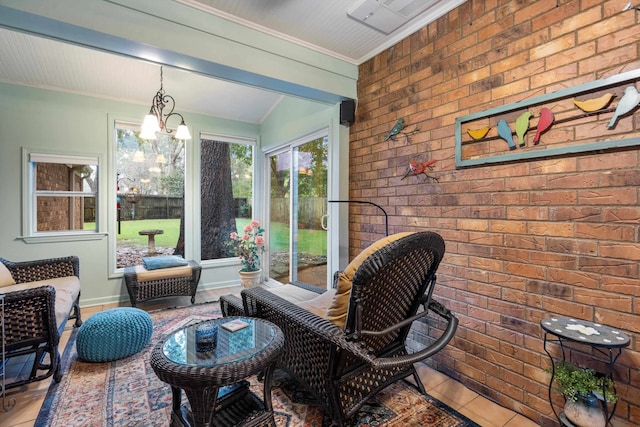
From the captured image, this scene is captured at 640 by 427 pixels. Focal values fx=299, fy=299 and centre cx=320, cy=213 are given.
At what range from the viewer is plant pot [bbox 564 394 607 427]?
1398mm

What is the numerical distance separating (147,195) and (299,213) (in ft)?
7.13

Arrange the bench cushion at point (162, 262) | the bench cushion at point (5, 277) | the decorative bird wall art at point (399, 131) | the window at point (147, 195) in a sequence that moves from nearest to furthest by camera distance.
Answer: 1. the decorative bird wall art at point (399, 131)
2. the bench cushion at point (5, 277)
3. the bench cushion at point (162, 262)
4. the window at point (147, 195)

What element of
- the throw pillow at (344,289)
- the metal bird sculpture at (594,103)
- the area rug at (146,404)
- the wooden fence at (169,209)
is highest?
the metal bird sculpture at (594,103)

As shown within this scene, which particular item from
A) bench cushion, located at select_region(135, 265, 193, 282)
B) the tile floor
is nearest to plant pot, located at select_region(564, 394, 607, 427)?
the tile floor

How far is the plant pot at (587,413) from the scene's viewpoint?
4.59ft

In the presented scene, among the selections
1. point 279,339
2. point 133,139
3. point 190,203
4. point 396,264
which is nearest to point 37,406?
point 279,339

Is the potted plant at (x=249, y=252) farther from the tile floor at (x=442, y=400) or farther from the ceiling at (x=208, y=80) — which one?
the tile floor at (x=442, y=400)

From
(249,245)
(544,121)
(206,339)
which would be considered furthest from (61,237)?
(544,121)

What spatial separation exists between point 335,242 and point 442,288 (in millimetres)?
1201

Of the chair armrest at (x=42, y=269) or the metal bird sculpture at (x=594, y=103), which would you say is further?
the chair armrest at (x=42, y=269)

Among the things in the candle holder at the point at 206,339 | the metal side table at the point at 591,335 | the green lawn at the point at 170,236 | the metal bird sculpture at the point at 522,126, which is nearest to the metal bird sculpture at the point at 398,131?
the metal bird sculpture at the point at 522,126

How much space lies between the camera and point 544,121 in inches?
68.4

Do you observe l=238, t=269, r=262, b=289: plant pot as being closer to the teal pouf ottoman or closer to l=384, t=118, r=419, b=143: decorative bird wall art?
the teal pouf ottoman

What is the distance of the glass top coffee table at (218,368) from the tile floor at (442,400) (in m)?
1.12
